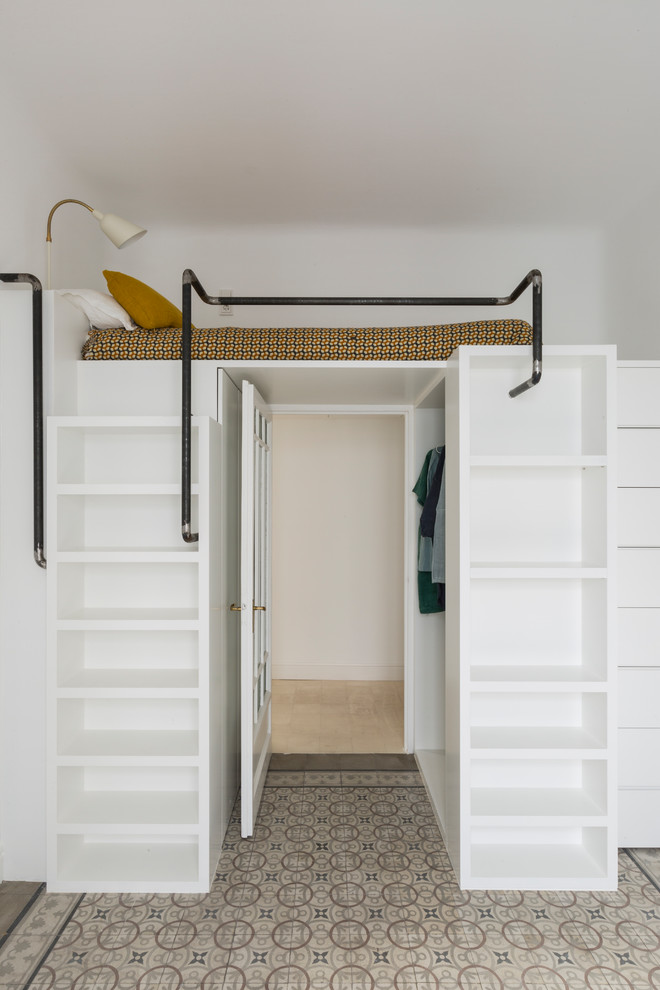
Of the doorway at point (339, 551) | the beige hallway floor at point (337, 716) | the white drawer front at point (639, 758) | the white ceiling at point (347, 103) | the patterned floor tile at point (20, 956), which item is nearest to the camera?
the patterned floor tile at point (20, 956)

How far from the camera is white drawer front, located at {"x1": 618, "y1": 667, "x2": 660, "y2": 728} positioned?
7.73ft

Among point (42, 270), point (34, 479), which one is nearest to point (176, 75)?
point (42, 270)

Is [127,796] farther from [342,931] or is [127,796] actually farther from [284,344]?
[284,344]

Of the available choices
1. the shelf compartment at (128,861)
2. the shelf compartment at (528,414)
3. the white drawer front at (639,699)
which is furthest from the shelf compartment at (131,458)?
the white drawer front at (639,699)

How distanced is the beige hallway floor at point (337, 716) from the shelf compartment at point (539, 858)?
1097mm

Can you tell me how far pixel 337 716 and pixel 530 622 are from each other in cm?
192

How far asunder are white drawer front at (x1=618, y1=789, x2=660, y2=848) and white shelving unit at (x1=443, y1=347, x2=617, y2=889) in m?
0.20

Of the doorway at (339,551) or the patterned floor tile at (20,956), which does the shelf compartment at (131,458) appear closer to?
the patterned floor tile at (20,956)

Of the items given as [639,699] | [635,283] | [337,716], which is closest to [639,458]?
[639,699]

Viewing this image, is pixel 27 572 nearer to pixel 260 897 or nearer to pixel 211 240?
pixel 260 897

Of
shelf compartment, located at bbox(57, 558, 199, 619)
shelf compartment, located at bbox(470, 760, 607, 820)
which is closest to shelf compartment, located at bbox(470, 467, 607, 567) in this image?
shelf compartment, located at bbox(470, 760, 607, 820)

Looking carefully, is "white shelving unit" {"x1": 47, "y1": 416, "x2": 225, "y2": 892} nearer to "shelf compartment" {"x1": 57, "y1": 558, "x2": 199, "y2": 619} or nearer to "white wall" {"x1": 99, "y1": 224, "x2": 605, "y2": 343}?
"shelf compartment" {"x1": 57, "y1": 558, "x2": 199, "y2": 619}

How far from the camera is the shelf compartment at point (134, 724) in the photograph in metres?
→ 2.25

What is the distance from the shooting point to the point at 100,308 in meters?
2.36
